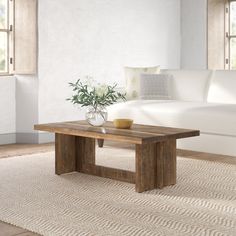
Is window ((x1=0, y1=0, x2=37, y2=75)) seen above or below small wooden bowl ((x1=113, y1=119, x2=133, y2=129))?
above

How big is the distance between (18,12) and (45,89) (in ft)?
2.84

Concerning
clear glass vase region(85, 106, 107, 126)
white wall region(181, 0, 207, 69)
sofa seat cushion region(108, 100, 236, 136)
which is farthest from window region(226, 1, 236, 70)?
clear glass vase region(85, 106, 107, 126)

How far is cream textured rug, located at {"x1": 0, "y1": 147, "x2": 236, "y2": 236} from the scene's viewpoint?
303 cm

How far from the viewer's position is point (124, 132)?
4.00m

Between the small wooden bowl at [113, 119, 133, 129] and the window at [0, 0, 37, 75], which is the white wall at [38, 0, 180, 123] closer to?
the window at [0, 0, 37, 75]

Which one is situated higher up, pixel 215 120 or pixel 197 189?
pixel 215 120

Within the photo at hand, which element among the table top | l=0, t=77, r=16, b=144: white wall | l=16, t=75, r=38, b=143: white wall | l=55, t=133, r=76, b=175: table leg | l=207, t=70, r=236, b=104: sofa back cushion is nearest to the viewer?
the table top

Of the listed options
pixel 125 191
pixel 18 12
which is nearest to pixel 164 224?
pixel 125 191

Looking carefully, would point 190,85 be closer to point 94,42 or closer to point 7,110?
point 94,42

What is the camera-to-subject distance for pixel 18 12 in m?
6.07

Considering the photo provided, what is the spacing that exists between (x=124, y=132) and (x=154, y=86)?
233 centimetres

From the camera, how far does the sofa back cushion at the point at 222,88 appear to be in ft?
19.4

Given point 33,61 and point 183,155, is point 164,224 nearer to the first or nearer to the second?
point 183,155

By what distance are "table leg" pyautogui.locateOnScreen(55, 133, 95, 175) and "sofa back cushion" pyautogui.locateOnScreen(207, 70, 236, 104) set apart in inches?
76.1
